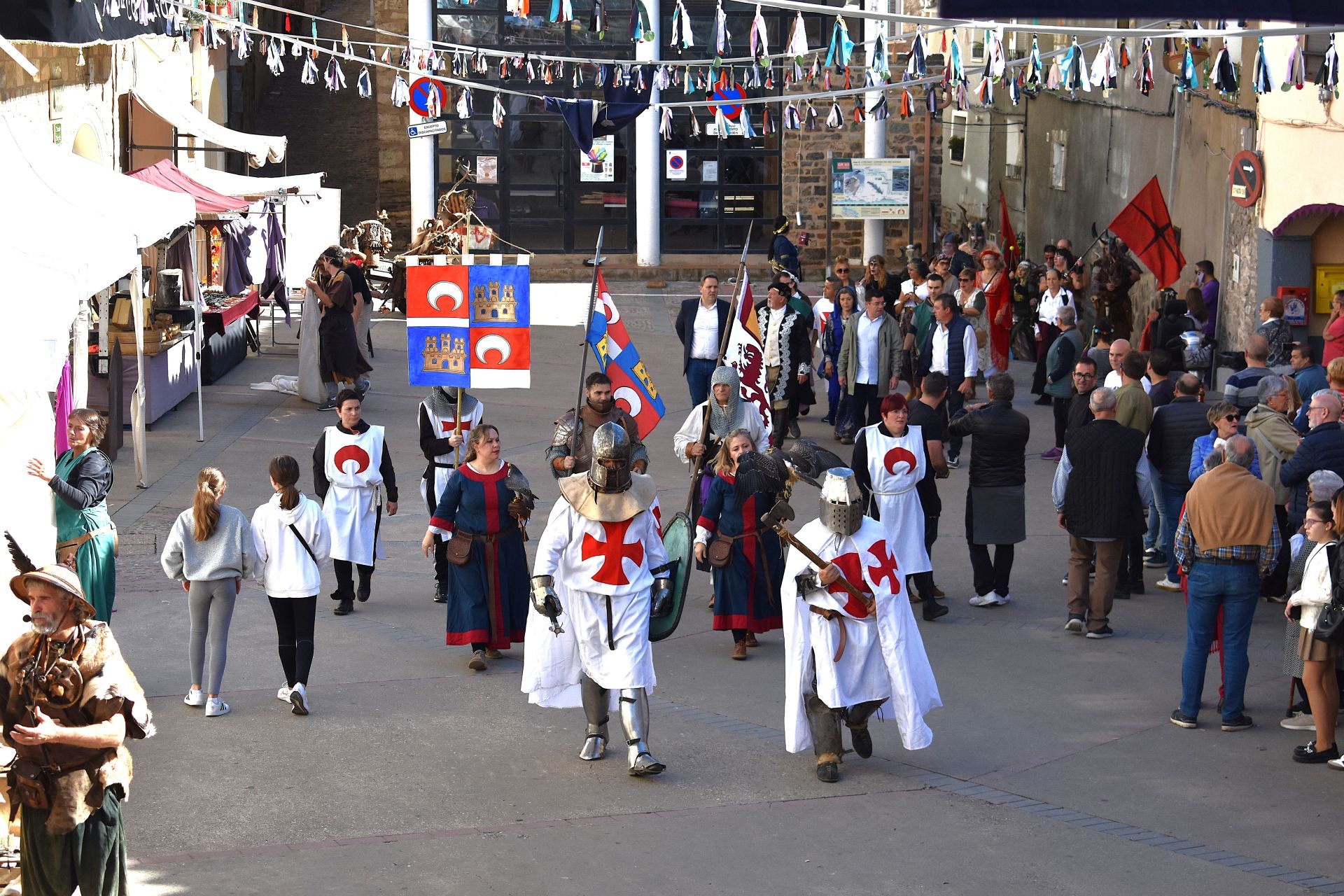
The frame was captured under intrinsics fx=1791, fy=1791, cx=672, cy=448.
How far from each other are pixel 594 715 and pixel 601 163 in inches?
868

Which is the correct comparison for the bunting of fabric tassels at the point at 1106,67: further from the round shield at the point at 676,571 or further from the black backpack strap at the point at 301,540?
the black backpack strap at the point at 301,540

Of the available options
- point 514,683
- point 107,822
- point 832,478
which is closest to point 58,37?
point 514,683

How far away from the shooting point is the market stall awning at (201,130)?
789 inches

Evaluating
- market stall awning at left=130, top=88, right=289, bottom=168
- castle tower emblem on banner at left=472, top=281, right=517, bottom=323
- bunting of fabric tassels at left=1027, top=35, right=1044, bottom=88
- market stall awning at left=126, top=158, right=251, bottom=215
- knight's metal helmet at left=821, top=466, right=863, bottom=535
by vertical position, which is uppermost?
market stall awning at left=130, top=88, right=289, bottom=168

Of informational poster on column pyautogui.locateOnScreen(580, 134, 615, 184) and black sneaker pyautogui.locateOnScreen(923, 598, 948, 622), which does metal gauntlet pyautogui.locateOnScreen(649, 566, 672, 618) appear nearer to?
black sneaker pyautogui.locateOnScreen(923, 598, 948, 622)

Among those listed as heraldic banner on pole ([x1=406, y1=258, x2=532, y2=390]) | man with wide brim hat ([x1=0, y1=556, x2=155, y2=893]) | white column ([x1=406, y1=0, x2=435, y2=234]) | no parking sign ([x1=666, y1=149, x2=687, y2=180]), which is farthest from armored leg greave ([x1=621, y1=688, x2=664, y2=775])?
no parking sign ([x1=666, y1=149, x2=687, y2=180])

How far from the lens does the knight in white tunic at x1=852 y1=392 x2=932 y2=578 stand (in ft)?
36.7

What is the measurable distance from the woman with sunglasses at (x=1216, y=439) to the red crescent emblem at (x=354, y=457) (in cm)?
527

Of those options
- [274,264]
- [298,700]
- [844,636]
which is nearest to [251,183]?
[274,264]

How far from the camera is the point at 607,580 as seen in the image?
868 cm

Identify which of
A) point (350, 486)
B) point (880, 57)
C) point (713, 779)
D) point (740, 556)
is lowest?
point (713, 779)

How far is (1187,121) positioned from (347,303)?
32.7ft

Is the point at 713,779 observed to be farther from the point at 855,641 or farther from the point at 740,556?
the point at 740,556

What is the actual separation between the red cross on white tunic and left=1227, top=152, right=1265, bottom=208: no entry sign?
1148cm
